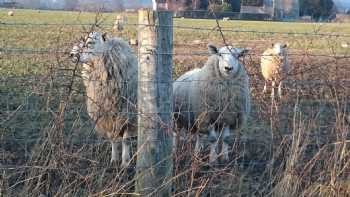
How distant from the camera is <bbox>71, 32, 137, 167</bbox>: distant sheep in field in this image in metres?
5.76

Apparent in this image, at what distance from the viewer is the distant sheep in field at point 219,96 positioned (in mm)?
6230

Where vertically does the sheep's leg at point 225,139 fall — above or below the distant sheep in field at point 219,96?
below

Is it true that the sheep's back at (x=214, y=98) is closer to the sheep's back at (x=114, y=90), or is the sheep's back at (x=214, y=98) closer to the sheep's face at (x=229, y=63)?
the sheep's face at (x=229, y=63)

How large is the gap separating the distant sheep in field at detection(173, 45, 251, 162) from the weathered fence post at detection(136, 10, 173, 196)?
2.01 m

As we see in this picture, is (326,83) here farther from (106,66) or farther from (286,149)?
(106,66)

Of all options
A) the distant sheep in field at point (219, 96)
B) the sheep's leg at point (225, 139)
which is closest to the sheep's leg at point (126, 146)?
the distant sheep in field at point (219, 96)

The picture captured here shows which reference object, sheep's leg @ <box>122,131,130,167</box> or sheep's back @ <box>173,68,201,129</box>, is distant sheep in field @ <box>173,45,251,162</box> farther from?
sheep's leg @ <box>122,131,130,167</box>

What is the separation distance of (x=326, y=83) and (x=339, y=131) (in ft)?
1.32

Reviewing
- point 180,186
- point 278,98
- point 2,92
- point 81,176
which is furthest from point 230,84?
point 2,92

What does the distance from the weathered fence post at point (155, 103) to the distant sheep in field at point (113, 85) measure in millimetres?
1417

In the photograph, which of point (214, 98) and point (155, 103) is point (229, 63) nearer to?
point (214, 98)

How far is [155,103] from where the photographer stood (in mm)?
4008

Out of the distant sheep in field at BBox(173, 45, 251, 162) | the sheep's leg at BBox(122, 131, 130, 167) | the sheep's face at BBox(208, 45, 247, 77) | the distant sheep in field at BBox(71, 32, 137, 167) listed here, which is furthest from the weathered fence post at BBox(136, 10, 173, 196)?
the sheep's face at BBox(208, 45, 247, 77)

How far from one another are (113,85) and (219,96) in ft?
3.75
